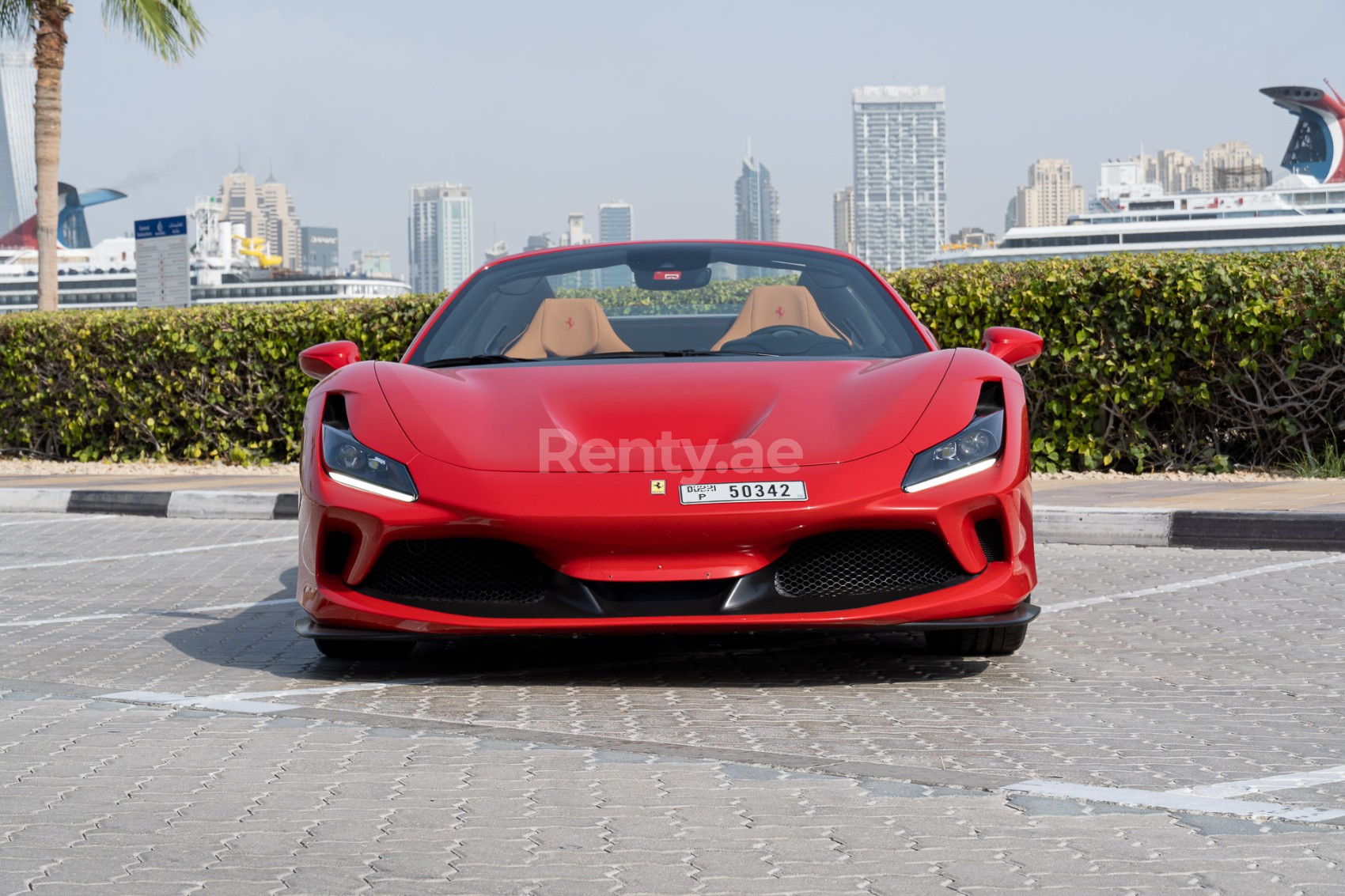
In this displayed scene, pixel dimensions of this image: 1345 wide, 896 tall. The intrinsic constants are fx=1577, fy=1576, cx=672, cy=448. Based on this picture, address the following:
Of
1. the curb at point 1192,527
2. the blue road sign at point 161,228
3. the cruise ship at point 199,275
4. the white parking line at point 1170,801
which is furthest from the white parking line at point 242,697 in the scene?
the cruise ship at point 199,275

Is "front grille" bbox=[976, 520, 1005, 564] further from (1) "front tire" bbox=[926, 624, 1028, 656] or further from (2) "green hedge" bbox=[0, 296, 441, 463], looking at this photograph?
(2) "green hedge" bbox=[0, 296, 441, 463]

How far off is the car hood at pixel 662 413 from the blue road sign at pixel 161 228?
12.7m

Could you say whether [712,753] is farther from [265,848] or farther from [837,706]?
[265,848]

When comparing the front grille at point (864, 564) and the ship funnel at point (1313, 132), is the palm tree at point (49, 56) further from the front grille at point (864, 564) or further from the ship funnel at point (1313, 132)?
the ship funnel at point (1313, 132)

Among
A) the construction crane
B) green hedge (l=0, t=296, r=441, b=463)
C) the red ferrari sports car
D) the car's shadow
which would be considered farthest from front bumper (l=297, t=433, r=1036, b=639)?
the construction crane

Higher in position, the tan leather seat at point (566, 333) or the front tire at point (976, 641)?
the tan leather seat at point (566, 333)

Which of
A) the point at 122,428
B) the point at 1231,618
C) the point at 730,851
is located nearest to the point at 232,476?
the point at 122,428

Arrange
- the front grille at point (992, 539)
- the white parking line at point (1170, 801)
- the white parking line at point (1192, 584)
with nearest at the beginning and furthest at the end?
the white parking line at point (1170, 801) → the front grille at point (992, 539) → the white parking line at point (1192, 584)

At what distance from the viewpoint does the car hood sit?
4.16 m

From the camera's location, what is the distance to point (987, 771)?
10.9 ft

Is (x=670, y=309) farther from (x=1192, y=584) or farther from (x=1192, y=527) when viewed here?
(x=1192, y=527)

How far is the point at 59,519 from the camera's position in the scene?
10.5 metres

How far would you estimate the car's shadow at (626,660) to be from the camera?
4492 millimetres

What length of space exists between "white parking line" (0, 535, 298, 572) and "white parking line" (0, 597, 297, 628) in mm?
1436
